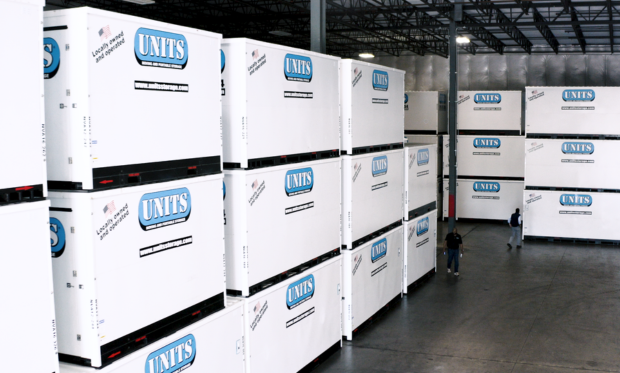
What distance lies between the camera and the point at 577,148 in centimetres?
1667

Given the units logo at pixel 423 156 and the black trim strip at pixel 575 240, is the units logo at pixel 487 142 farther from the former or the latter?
the units logo at pixel 423 156

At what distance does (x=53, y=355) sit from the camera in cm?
412

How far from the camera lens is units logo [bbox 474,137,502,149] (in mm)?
20219

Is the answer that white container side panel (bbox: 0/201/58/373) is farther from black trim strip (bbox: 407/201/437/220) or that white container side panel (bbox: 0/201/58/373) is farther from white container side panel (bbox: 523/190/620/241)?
white container side panel (bbox: 523/190/620/241)

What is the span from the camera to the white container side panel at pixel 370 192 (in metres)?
9.06

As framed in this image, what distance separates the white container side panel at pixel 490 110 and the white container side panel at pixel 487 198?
189cm

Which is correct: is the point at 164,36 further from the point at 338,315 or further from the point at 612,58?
the point at 612,58

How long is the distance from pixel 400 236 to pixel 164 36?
Answer: 7422 mm

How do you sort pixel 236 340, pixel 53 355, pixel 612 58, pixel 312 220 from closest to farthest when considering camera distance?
pixel 53 355, pixel 236 340, pixel 312 220, pixel 612 58

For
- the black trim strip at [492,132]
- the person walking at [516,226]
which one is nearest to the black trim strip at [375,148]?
the person walking at [516,226]

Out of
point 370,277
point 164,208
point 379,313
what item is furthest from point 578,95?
point 164,208

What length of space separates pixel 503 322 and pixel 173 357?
272 inches

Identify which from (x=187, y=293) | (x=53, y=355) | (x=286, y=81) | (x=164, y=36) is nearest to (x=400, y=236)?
(x=286, y=81)

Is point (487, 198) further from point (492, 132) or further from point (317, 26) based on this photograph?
point (317, 26)
